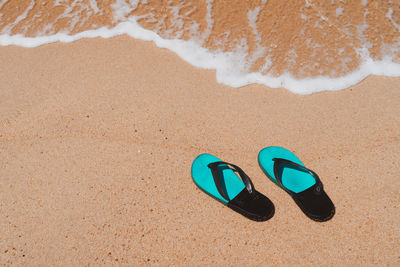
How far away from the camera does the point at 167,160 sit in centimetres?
251

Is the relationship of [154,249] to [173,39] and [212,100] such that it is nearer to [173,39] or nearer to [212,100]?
[212,100]

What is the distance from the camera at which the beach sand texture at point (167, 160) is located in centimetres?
211

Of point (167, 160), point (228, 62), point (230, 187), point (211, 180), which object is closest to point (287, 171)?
point (230, 187)

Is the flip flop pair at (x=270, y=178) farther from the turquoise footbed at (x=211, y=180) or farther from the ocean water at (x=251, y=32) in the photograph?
the ocean water at (x=251, y=32)

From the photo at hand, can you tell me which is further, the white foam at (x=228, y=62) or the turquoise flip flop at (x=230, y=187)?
the white foam at (x=228, y=62)

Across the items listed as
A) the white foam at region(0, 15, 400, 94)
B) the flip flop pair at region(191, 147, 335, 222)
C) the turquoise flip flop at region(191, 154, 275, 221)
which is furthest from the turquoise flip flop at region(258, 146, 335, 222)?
the white foam at region(0, 15, 400, 94)

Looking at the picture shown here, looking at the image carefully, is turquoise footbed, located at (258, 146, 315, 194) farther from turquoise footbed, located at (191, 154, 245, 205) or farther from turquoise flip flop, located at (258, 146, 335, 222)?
turquoise footbed, located at (191, 154, 245, 205)

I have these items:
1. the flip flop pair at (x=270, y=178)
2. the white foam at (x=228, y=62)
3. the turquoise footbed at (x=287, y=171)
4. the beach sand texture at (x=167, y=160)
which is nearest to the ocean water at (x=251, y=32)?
the white foam at (x=228, y=62)

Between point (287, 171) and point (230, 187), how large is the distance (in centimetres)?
52

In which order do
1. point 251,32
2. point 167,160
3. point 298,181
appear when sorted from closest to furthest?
1. point 298,181
2. point 167,160
3. point 251,32

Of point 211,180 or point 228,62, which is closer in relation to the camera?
point 211,180

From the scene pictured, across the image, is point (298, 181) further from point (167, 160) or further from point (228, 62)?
point (228, 62)

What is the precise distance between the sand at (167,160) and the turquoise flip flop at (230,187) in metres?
0.10

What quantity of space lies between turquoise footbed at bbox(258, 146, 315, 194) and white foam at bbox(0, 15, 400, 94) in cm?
85
